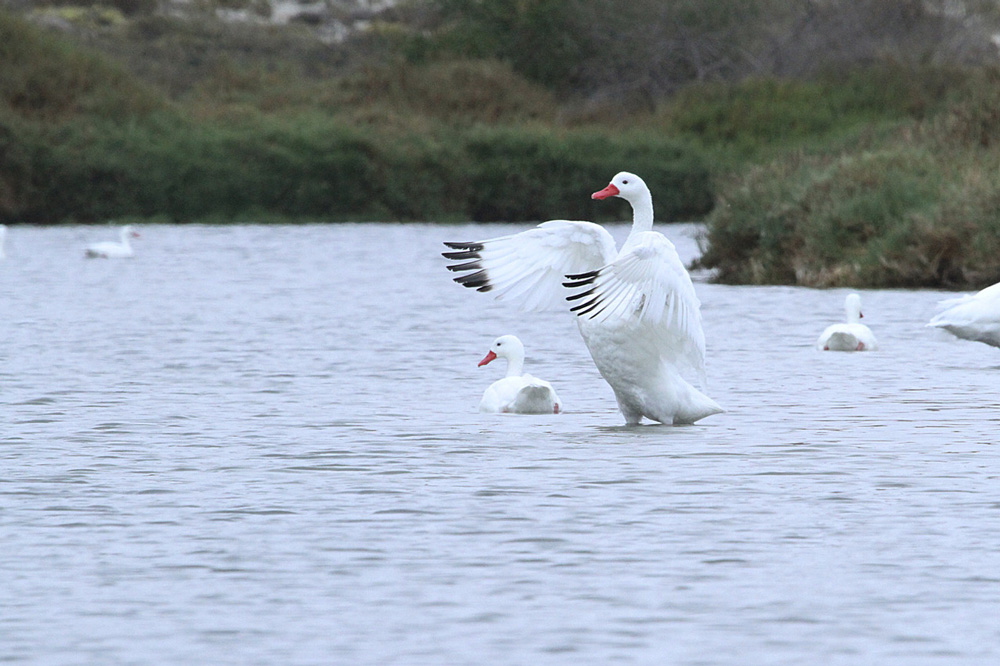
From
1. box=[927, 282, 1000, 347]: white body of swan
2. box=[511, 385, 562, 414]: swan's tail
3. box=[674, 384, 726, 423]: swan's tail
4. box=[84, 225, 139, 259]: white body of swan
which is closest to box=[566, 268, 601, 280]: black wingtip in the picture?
box=[674, 384, 726, 423]: swan's tail

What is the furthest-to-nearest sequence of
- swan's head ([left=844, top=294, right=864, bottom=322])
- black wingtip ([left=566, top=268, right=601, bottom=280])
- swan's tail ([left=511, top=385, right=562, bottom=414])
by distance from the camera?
swan's head ([left=844, top=294, right=864, bottom=322]) < swan's tail ([left=511, top=385, right=562, bottom=414]) < black wingtip ([left=566, top=268, right=601, bottom=280])

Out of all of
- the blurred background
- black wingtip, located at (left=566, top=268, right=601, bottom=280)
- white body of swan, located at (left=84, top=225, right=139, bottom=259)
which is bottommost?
white body of swan, located at (left=84, top=225, right=139, bottom=259)

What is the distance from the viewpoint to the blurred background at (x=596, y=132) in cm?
2353

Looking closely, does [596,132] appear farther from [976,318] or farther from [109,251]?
[976,318]

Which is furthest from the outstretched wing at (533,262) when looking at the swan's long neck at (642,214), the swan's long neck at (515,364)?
the swan's long neck at (515,364)

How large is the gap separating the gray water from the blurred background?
6.48 m

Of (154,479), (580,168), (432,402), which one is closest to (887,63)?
(580,168)

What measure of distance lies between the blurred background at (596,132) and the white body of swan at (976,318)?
6.45 meters

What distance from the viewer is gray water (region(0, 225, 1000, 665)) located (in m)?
6.26

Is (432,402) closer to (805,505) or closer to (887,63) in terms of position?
(805,505)

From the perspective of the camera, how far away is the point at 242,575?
7.14 metres

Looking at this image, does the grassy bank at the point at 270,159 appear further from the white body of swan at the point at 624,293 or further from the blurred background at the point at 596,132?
the white body of swan at the point at 624,293

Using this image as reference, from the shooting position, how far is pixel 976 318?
14648 mm

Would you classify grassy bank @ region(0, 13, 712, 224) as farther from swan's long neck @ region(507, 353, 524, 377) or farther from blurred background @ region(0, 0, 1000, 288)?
swan's long neck @ region(507, 353, 524, 377)
